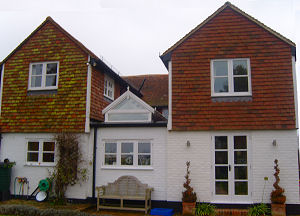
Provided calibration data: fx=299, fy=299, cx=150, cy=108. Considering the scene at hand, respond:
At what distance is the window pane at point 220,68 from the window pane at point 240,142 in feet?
8.24

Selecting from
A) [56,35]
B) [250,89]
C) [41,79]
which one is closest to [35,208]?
[41,79]

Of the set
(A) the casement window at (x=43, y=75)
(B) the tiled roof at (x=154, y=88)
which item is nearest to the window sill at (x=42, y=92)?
(A) the casement window at (x=43, y=75)

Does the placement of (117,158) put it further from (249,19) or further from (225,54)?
(249,19)

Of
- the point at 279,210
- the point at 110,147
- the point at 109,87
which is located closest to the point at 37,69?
the point at 109,87

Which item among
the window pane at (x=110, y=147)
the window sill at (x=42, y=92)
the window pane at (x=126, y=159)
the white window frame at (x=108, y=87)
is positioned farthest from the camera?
the white window frame at (x=108, y=87)

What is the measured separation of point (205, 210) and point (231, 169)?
1.77 meters

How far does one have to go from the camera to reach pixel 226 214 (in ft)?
33.8

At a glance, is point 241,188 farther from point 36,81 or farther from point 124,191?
point 36,81

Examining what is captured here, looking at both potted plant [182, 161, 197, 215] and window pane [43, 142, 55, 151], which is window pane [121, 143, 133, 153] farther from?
window pane [43, 142, 55, 151]

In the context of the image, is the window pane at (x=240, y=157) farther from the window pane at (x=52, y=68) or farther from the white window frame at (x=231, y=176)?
the window pane at (x=52, y=68)

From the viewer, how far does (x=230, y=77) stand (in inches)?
455

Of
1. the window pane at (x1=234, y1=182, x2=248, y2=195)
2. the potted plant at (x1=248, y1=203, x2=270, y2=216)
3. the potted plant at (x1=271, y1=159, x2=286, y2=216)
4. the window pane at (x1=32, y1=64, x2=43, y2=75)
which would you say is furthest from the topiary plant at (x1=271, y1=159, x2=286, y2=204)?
the window pane at (x1=32, y1=64, x2=43, y2=75)

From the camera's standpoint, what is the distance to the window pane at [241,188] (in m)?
10.9

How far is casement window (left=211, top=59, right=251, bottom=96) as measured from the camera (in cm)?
1148
